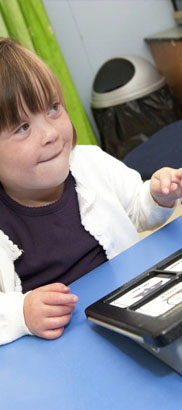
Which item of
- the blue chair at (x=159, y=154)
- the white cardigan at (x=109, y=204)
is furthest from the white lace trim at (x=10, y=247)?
the blue chair at (x=159, y=154)

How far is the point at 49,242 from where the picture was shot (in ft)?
2.95

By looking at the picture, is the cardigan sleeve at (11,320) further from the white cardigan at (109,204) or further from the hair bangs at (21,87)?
the hair bangs at (21,87)

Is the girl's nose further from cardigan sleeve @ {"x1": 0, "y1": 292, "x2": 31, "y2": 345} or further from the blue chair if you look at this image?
the blue chair

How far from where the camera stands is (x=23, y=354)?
2.05 feet

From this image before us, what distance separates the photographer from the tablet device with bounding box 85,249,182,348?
432 mm

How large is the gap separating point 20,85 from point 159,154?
1056 mm

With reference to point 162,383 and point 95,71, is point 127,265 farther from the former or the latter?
point 95,71

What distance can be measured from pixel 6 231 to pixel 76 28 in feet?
6.36

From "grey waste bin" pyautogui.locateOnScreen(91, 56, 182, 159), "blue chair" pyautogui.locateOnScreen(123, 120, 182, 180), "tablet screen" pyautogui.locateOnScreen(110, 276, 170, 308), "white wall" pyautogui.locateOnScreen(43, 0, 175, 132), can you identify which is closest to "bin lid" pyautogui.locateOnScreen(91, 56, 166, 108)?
"grey waste bin" pyautogui.locateOnScreen(91, 56, 182, 159)

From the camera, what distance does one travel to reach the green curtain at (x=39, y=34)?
2291 millimetres

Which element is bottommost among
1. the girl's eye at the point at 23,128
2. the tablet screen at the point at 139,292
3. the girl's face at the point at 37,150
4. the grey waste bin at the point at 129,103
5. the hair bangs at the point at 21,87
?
the grey waste bin at the point at 129,103

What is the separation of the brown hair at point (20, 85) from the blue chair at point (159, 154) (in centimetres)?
88

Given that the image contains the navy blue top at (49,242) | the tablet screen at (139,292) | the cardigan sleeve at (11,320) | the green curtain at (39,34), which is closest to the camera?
the tablet screen at (139,292)

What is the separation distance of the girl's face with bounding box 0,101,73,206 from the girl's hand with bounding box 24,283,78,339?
0.22 metres
